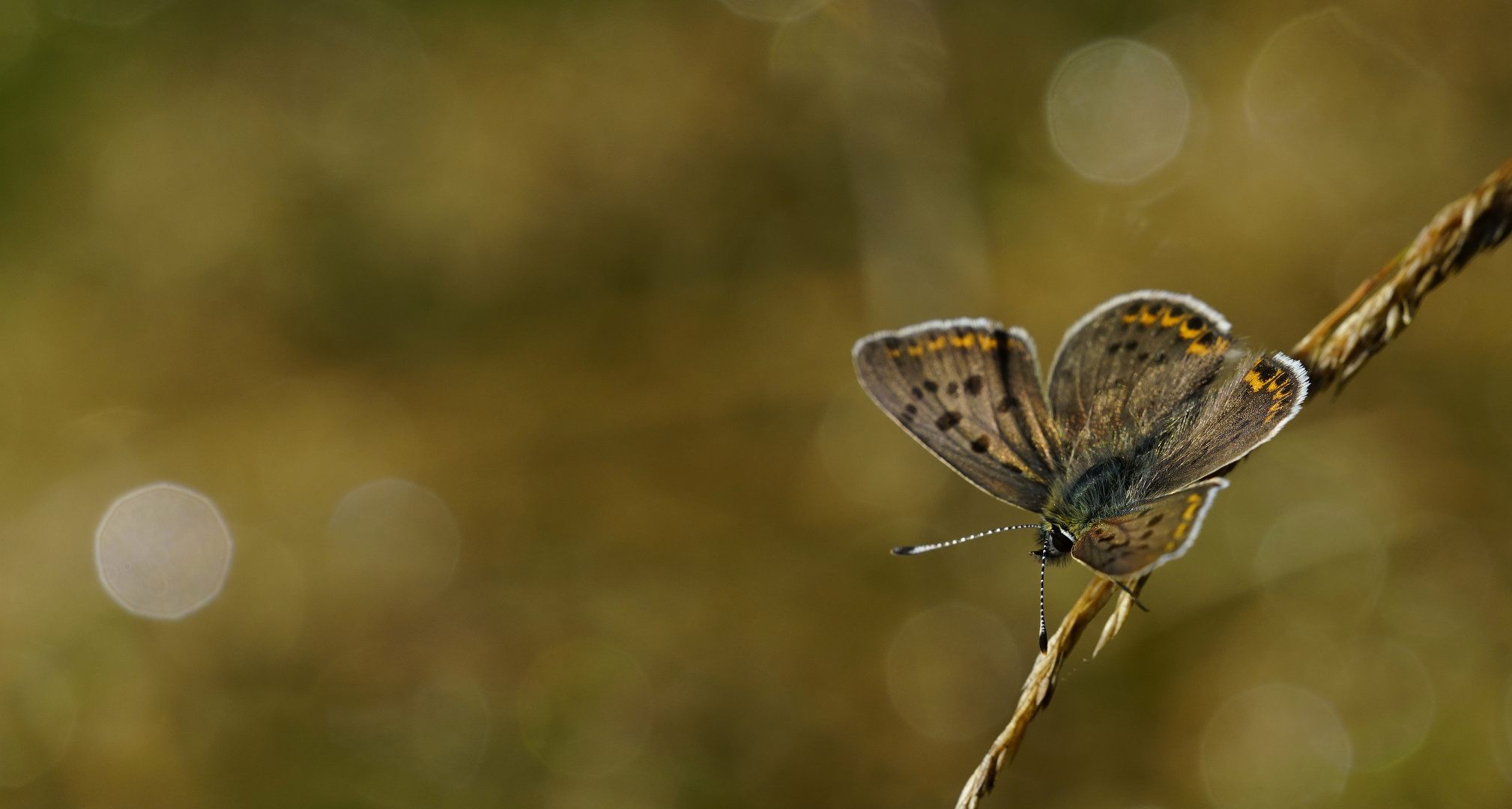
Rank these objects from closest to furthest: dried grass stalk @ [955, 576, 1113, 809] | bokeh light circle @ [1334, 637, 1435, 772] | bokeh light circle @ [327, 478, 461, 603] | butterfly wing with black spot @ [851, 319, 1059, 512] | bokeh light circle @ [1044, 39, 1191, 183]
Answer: dried grass stalk @ [955, 576, 1113, 809] < butterfly wing with black spot @ [851, 319, 1059, 512] < bokeh light circle @ [1334, 637, 1435, 772] < bokeh light circle @ [327, 478, 461, 603] < bokeh light circle @ [1044, 39, 1191, 183]

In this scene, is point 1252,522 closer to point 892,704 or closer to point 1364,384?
point 1364,384

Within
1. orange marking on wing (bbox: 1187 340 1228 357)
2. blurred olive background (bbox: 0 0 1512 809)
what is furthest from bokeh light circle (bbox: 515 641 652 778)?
orange marking on wing (bbox: 1187 340 1228 357)

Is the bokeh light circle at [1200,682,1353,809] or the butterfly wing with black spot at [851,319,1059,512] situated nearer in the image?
the butterfly wing with black spot at [851,319,1059,512]

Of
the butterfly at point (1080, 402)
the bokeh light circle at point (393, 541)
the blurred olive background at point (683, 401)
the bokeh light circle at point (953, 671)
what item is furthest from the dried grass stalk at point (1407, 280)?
the bokeh light circle at point (393, 541)

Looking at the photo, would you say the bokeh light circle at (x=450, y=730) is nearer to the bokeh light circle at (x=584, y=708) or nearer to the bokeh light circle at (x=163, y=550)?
A: the bokeh light circle at (x=584, y=708)

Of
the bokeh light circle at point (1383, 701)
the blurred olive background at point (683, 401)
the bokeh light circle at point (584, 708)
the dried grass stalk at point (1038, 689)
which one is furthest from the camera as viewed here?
the bokeh light circle at point (584, 708)

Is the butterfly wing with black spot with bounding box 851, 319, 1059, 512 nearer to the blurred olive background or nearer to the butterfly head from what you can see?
the butterfly head
